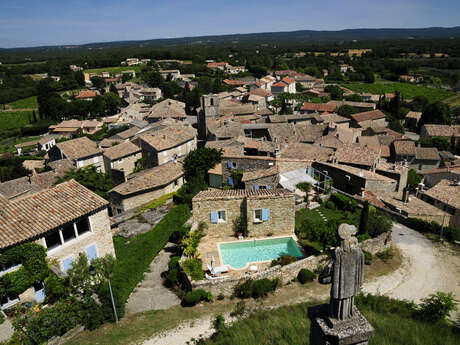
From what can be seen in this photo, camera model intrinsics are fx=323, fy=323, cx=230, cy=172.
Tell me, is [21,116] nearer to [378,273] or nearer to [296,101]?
[296,101]

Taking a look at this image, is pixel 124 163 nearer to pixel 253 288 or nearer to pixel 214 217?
pixel 214 217

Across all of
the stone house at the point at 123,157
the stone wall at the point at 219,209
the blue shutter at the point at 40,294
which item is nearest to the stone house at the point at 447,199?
the stone wall at the point at 219,209

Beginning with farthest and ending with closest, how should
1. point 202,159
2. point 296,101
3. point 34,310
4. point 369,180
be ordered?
point 296,101 < point 202,159 < point 369,180 < point 34,310

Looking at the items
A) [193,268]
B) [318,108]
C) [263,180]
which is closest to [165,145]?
[263,180]

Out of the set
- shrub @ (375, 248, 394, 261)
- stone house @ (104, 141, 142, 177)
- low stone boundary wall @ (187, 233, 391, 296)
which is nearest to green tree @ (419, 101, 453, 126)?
shrub @ (375, 248, 394, 261)

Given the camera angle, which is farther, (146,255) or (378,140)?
(378,140)

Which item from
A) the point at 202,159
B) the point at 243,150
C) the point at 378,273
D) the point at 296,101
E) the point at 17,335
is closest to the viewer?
the point at 17,335

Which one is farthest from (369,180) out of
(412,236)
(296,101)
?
(296,101)
